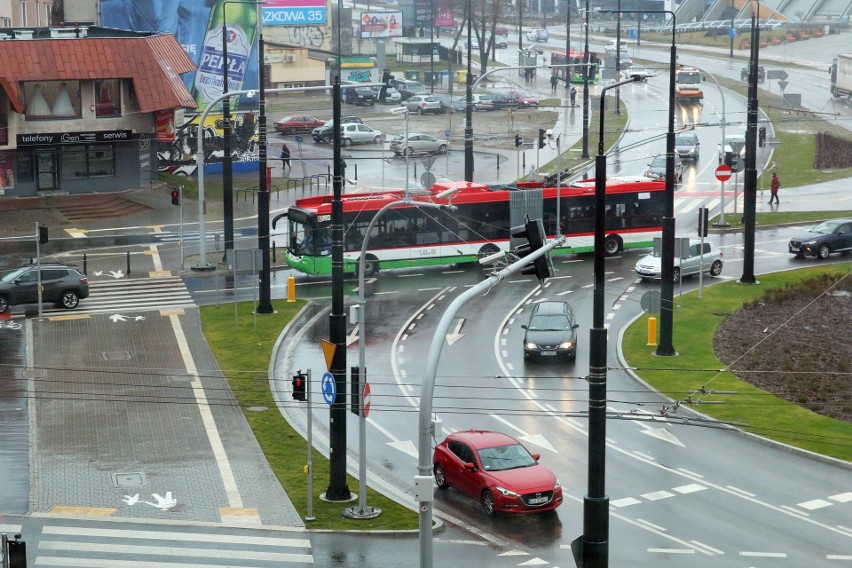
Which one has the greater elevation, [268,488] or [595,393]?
[595,393]

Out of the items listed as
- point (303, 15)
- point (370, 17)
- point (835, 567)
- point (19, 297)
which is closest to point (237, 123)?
point (303, 15)

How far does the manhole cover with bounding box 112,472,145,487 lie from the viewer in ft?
95.1

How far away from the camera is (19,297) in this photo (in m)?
44.3

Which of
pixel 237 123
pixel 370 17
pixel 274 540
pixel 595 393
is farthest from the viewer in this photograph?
pixel 370 17

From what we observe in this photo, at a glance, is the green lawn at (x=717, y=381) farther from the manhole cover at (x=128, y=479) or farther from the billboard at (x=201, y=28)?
the billboard at (x=201, y=28)

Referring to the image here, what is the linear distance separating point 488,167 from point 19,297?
37642 mm

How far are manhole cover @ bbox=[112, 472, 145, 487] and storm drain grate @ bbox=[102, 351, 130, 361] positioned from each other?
31.6ft

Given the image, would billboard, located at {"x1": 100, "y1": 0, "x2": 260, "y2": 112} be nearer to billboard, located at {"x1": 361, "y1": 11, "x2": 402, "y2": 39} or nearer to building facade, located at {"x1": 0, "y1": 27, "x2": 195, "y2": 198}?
building facade, located at {"x1": 0, "y1": 27, "x2": 195, "y2": 198}

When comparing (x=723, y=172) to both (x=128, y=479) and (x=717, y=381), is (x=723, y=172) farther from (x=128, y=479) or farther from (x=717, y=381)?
(x=128, y=479)

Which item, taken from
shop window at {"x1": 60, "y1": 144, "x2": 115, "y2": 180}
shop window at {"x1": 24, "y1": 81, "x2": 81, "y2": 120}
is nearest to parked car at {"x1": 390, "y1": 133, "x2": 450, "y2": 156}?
shop window at {"x1": 60, "y1": 144, "x2": 115, "y2": 180}

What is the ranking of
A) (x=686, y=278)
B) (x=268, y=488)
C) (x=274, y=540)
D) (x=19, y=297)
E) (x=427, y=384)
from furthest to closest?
(x=686, y=278), (x=19, y=297), (x=268, y=488), (x=274, y=540), (x=427, y=384)

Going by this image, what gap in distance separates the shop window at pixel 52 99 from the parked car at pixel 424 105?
3767 cm

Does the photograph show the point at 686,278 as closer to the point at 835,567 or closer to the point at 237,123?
the point at 835,567

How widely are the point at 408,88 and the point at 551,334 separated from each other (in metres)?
70.0
